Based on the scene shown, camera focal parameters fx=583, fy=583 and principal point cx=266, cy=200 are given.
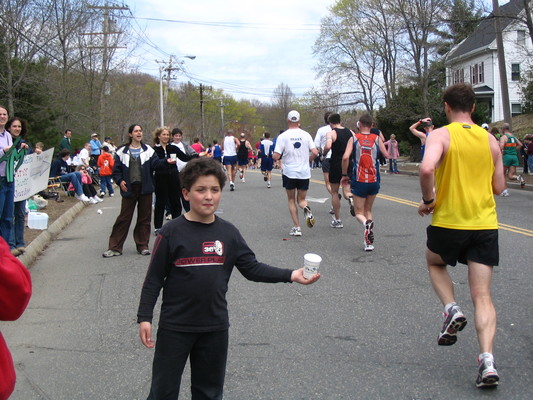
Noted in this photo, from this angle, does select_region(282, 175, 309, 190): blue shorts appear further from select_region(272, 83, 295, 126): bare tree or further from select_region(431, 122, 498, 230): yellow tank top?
select_region(272, 83, 295, 126): bare tree

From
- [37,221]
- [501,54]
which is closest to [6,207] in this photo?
[37,221]

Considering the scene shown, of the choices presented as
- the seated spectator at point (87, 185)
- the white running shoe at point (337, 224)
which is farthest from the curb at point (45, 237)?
the white running shoe at point (337, 224)

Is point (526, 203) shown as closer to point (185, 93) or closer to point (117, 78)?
point (117, 78)

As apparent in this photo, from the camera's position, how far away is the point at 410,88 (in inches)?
1468

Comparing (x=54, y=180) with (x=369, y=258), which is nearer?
(x=369, y=258)

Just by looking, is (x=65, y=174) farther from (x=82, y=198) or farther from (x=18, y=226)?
(x=18, y=226)

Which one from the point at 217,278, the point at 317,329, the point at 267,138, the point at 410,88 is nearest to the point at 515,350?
the point at 317,329

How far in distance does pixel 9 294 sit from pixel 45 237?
342 inches

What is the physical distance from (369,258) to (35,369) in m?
4.74

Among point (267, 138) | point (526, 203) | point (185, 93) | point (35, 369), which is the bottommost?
point (35, 369)

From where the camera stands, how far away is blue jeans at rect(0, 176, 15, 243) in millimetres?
7785

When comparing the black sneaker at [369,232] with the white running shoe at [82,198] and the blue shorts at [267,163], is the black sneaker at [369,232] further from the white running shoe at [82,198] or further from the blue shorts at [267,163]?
the blue shorts at [267,163]

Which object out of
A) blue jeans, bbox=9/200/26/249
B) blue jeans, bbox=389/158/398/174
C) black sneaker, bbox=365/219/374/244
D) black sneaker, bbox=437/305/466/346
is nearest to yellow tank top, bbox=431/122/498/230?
black sneaker, bbox=437/305/466/346

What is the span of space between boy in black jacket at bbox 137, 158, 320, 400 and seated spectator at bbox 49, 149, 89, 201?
46.6 feet
